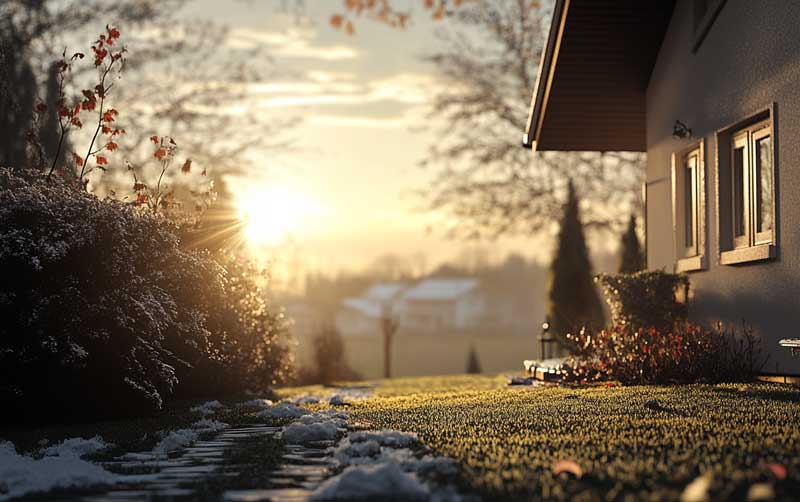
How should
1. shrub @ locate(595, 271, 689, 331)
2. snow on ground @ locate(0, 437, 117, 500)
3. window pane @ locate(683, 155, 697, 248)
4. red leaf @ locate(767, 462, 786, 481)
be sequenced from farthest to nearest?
1. window pane @ locate(683, 155, 697, 248)
2. shrub @ locate(595, 271, 689, 331)
3. snow on ground @ locate(0, 437, 117, 500)
4. red leaf @ locate(767, 462, 786, 481)

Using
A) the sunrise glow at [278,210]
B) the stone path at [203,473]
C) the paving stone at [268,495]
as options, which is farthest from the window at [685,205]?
the sunrise glow at [278,210]

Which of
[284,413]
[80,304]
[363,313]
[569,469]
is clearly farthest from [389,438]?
[363,313]

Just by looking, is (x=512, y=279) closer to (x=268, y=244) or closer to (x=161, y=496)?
(x=268, y=244)

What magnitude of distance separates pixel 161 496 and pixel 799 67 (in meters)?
9.41

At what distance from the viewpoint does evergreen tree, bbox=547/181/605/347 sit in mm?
27891

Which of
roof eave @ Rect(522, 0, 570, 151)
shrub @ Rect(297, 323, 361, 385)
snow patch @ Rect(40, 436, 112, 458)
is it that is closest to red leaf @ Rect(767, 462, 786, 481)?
snow patch @ Rect(40, 436, 112, 458)

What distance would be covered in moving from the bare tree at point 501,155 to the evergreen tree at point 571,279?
4415 mm

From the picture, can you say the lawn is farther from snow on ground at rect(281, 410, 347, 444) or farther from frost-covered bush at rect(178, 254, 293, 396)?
frost-covered bush at rect(178, 254, 293, 396)

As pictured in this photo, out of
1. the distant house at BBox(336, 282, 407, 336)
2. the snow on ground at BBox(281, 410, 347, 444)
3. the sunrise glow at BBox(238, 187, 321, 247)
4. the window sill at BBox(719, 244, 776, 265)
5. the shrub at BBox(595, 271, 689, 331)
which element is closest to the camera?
the snow on ground at BBox(281, 410, 347, 444)

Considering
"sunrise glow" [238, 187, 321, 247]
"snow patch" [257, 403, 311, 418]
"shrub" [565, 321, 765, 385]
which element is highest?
"sunrise glow" [238, 187, 321, 247]

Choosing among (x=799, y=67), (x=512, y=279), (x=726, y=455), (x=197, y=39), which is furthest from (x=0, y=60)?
(x=512, y=279)

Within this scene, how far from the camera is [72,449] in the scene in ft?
26.4

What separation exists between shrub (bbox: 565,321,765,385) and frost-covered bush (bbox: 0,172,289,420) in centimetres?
582

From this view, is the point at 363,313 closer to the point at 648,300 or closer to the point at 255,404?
the point at 648,300
